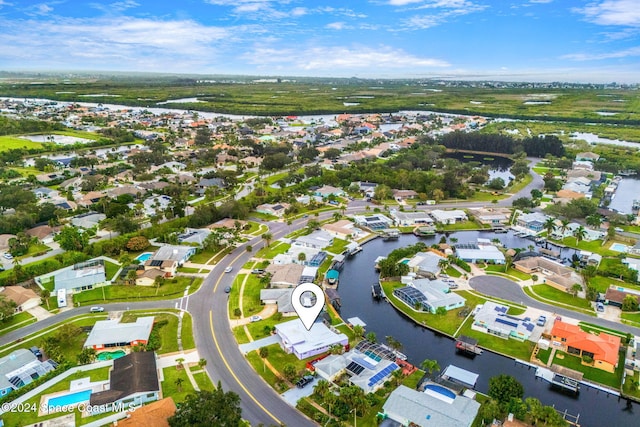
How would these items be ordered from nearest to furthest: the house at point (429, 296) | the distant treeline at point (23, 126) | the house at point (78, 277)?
the house at point (429, 296) → the house at point (78, 277) → the distant treeline at point (23, 126)

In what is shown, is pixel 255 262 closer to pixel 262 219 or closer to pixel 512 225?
pixel 262 219

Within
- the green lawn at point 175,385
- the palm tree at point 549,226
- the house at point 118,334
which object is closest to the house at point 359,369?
the green lawn at point 175,385

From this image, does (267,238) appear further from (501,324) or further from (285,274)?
(501,324)

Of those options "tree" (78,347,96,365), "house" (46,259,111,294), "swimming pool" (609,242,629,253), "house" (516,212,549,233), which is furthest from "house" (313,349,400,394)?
"swimming pool" (609,242,629,253)

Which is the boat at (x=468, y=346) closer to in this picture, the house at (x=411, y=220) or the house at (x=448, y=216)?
the house at (x=411, y=220)

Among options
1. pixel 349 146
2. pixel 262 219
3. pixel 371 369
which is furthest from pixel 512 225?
pixel 349 146

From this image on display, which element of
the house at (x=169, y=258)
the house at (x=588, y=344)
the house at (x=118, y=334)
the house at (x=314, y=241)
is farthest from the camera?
the house at (x=314, y=241)

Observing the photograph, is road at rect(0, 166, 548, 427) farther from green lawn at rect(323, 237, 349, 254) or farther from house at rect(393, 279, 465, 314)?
house at rect(393, 279, 465, 314)
